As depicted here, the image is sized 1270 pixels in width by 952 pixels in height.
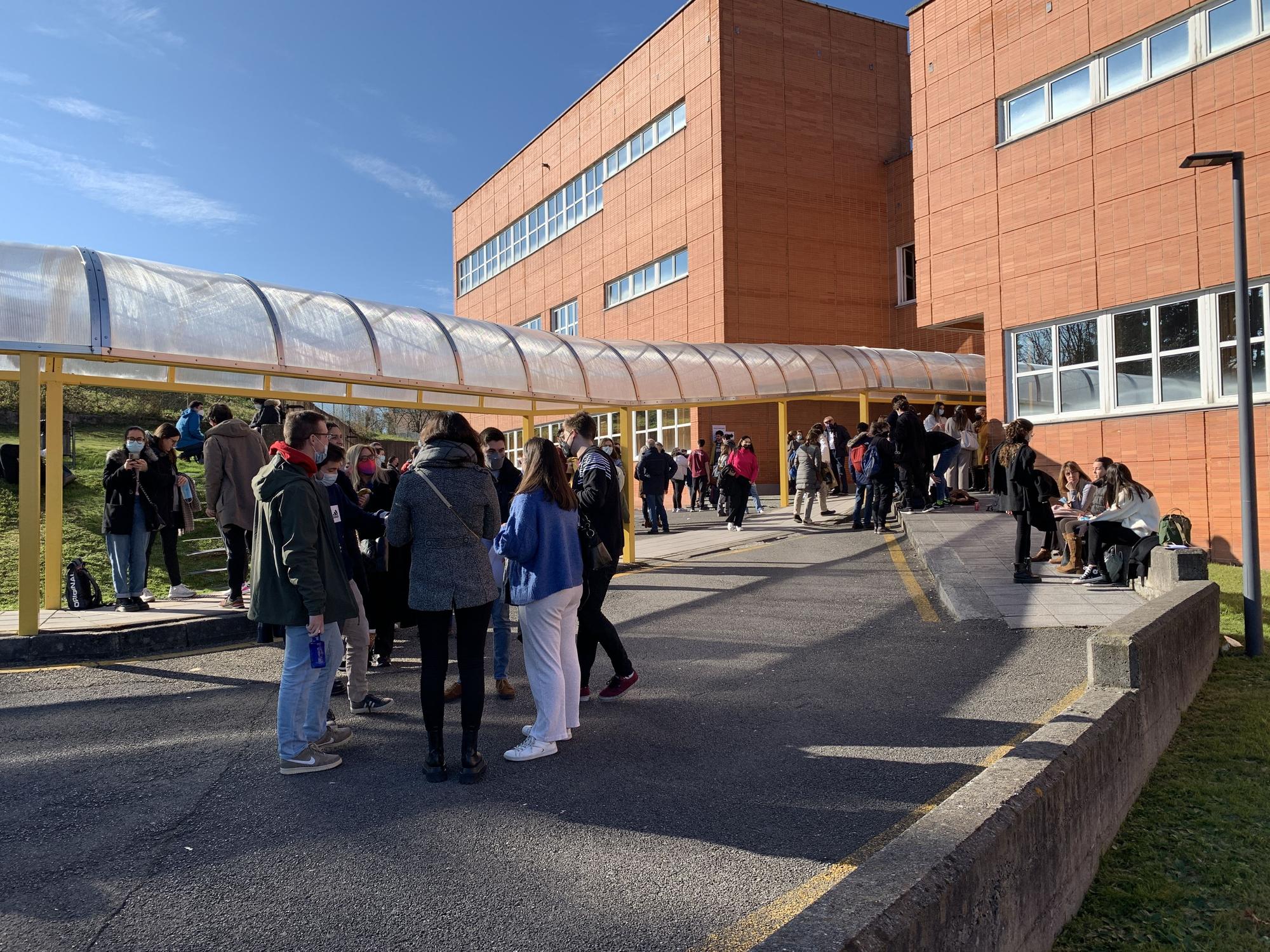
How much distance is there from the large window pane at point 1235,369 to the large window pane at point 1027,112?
5724 millimetres

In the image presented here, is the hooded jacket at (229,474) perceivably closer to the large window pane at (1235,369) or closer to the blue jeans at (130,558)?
the blue jeans at (130,558)

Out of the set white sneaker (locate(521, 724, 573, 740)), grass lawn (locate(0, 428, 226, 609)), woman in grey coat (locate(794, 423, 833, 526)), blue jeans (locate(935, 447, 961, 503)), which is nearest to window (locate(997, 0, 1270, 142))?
blue jeans (locate(935, 447, 961, 503))

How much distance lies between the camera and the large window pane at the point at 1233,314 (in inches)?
493

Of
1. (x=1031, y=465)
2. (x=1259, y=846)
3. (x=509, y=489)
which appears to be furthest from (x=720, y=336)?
(x=1259, y=846)

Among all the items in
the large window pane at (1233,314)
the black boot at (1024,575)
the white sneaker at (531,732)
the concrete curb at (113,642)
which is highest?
the large window pane at (1233,314)

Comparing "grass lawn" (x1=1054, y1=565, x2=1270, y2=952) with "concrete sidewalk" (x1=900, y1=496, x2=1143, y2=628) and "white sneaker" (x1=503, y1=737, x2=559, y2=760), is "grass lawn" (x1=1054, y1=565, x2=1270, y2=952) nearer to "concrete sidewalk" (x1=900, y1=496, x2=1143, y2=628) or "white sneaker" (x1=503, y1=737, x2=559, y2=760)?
"concrete sidewalk" (x1=900, y1=496, x2=1143, y2=628)

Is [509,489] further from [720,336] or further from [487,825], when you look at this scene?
[720,336]

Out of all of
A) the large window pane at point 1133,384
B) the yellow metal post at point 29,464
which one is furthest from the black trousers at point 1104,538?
the yellow metal post at point 29,464

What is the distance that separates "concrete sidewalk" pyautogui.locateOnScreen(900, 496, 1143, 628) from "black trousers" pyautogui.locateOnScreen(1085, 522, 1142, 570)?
38cm

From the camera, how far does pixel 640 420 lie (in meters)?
27.5

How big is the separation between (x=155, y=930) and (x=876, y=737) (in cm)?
363

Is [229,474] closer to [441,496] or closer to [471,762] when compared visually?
[441,496]

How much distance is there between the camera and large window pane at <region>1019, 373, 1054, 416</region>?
51.2ft

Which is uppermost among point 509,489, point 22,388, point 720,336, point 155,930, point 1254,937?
point 720,336
